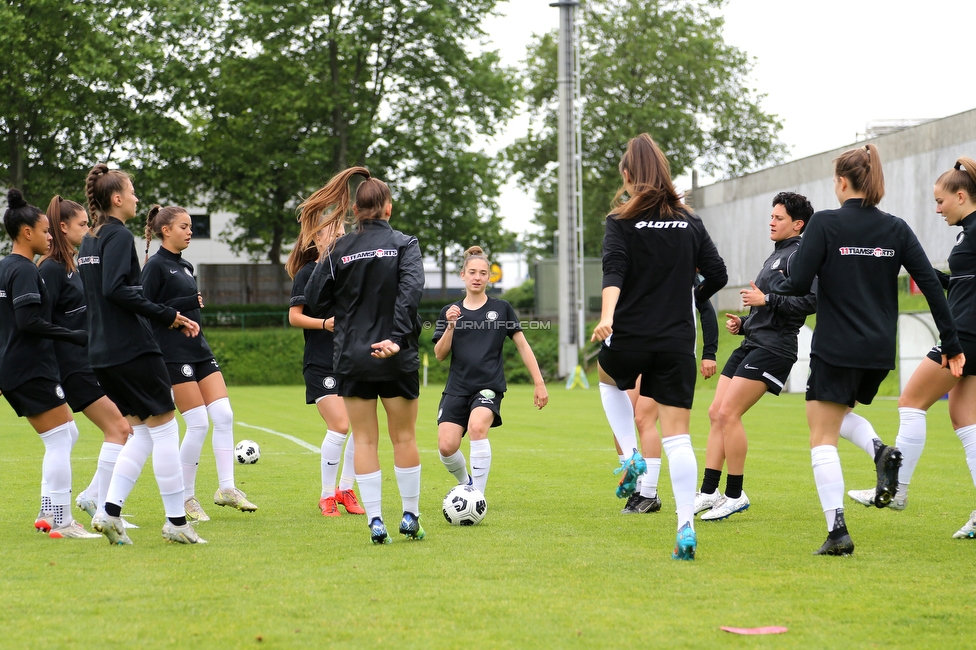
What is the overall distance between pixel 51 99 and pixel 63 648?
35.1m

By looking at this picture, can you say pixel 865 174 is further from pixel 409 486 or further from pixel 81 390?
pixel 81 390

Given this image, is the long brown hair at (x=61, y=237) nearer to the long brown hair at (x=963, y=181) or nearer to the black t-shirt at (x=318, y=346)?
the black t-shirt at (x=318, y=346)

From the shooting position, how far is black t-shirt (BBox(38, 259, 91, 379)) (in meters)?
7.09

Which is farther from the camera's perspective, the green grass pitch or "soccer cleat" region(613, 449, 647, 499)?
"soccer cleat" region(613, 449, 647, 499)

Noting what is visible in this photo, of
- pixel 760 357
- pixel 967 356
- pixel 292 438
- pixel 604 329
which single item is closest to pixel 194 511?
pixel 604 329

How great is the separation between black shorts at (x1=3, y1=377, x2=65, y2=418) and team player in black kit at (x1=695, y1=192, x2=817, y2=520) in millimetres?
4357

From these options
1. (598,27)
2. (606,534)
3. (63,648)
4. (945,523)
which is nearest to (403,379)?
(606,534)

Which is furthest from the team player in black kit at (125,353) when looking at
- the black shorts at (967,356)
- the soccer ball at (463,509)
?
the black shorts at (967,356)

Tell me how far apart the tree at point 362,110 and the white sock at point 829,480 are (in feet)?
108

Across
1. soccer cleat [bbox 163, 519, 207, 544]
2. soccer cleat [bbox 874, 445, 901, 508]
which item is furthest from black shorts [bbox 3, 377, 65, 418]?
soccer cleat [bbox 874, 445, 901, 508]

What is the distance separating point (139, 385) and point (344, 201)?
1.62 metres

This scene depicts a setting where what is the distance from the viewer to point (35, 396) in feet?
22.6

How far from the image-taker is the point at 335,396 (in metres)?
8.45

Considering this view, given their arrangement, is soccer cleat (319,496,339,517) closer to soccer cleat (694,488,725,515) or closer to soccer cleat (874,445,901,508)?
soccer cleat (694,488,725,515)
